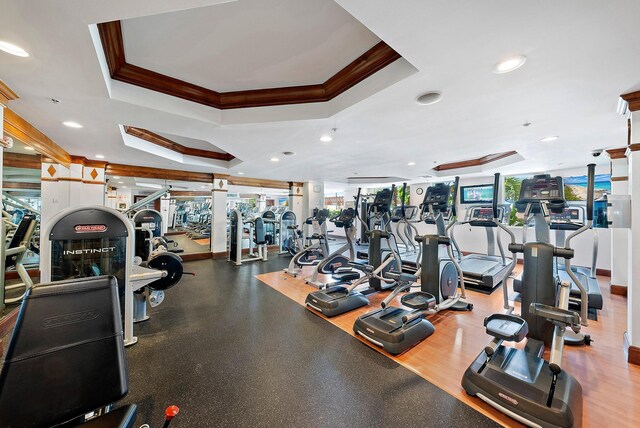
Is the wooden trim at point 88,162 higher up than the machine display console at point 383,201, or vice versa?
the wooden trim at point 88,162

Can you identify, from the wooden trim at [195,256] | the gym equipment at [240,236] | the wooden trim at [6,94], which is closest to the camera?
the wooden trim at [6,94]

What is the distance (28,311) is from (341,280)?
3.90 meters

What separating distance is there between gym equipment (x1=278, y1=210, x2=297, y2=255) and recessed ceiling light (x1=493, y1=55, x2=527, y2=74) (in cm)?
627

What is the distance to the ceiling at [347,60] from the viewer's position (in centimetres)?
142

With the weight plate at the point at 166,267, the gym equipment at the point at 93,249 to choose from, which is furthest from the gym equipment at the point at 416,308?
the gym equipment at the point at 93,249

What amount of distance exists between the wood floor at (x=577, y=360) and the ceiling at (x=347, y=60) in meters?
2.61

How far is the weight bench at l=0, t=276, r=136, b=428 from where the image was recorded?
0.99m

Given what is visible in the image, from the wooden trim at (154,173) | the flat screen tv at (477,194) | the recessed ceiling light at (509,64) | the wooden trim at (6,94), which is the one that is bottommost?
the flat screen tv at (477,194)

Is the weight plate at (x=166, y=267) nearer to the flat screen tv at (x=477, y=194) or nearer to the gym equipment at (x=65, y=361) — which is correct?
the gym equipment at (x=65, y=361)

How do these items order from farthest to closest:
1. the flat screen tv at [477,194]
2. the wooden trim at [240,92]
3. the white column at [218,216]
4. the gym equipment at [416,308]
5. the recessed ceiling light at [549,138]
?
1. the flat screen tv at [477,194]
2. the white column at [218,216]
3. the recessed ceiling light at [549,138]
4. the gym equipment at [416,308]
5. the wooden trim at [240,92]

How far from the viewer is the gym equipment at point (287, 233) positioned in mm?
7770

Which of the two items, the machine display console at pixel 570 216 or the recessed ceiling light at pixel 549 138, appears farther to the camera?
the machine display console at pixel 570 216

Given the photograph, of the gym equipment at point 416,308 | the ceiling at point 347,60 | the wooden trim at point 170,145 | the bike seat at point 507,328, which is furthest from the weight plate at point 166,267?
the bike seat at point 507,328

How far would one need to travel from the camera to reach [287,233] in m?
8.62
